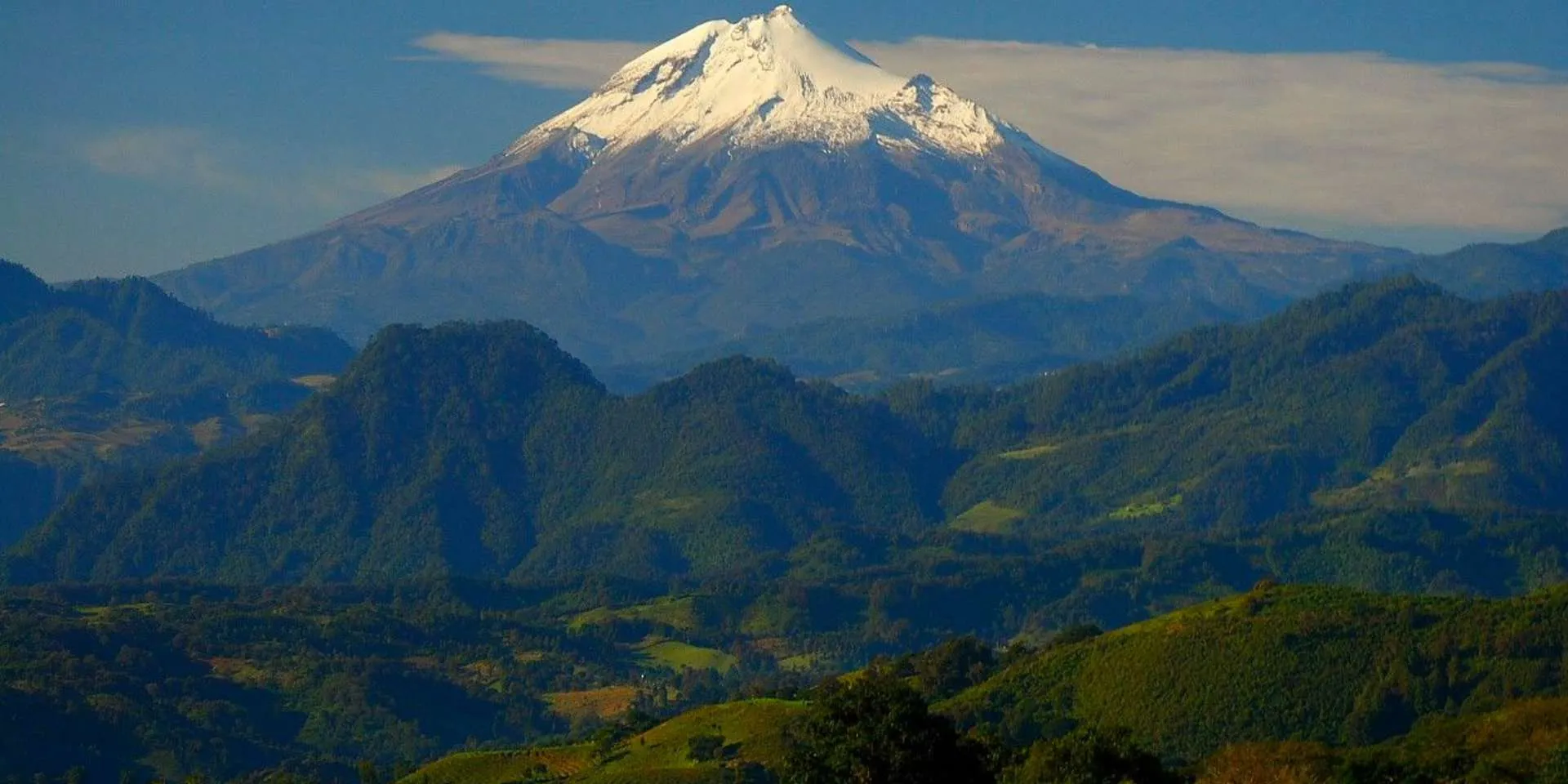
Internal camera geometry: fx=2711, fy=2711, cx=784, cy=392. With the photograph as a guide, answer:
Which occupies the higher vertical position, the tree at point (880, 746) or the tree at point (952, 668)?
the tree at point (880, 746)

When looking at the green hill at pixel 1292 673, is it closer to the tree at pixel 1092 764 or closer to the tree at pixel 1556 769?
the tree at pixel 1092 764

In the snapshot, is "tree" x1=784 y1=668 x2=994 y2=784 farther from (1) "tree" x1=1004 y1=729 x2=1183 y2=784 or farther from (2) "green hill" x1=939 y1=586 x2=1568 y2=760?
(2) "green hill" x1=939 y1=586 x2=1568 y2=760

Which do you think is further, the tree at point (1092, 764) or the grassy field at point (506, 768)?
the grassy field at point (506, 768)

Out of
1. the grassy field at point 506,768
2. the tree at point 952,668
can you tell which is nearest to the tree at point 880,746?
the grassy field at point 506,768

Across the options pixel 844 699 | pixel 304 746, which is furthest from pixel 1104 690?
pixel 304 746

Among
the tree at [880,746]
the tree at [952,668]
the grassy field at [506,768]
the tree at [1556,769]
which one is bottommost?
the grassy field at [506,768]

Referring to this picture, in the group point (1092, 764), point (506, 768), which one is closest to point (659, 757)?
point (506, 768)

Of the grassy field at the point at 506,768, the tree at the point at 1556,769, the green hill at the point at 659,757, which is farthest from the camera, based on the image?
the grassy field at the point at 506,768
